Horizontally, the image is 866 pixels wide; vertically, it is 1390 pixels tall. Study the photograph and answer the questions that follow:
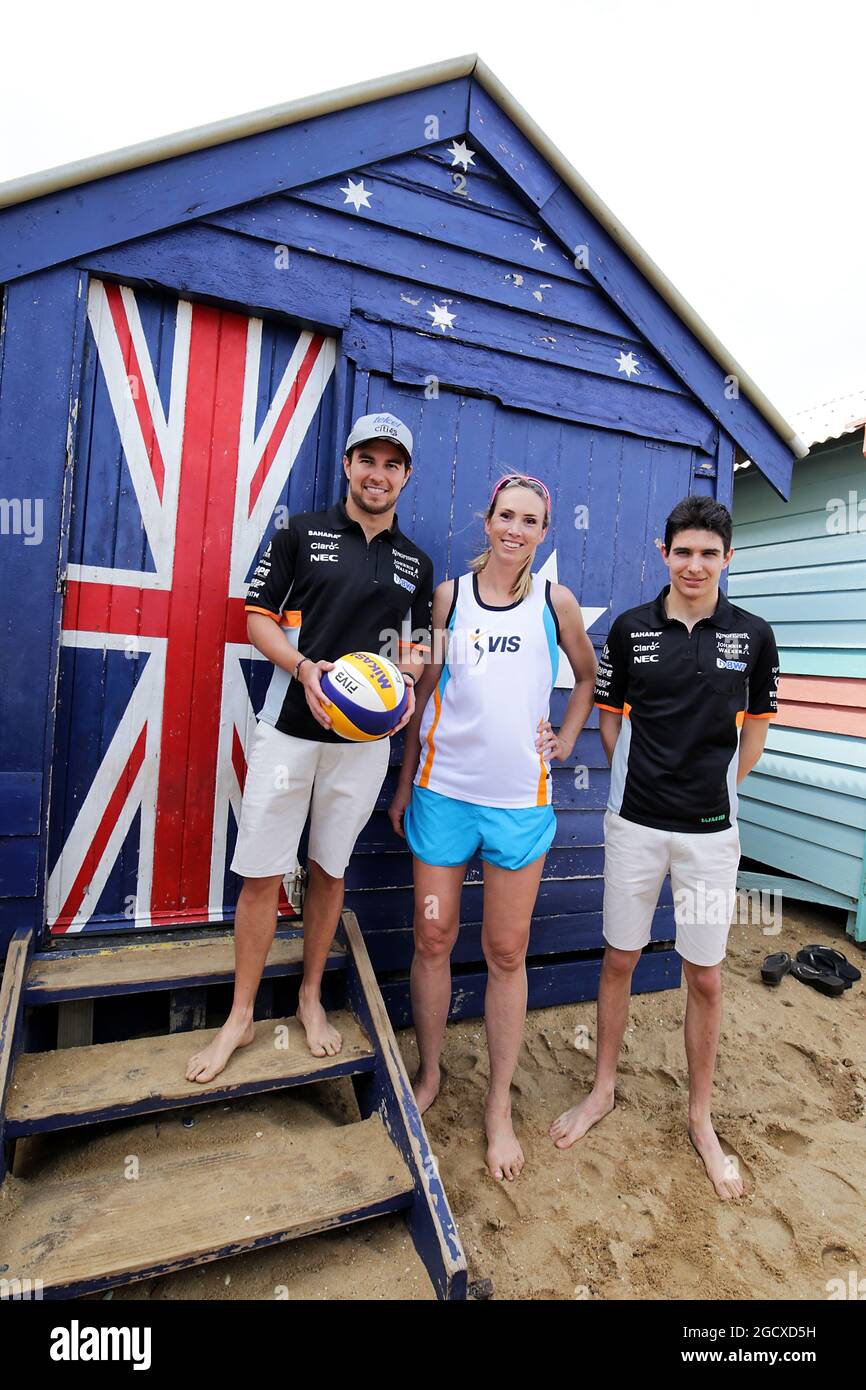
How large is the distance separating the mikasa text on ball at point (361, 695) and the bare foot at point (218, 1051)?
43.3 inches

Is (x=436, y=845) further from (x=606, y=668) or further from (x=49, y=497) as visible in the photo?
(x=49, y=497)

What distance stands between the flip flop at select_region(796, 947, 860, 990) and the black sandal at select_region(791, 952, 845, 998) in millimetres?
71

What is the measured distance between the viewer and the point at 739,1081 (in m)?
3.34

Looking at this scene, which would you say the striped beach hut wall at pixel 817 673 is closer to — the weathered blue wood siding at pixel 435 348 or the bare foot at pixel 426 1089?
the weathered blue wood siding at pixel 435 348

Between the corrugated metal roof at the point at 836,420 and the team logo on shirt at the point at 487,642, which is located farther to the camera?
the corrugated metal roof at the point at 836,420

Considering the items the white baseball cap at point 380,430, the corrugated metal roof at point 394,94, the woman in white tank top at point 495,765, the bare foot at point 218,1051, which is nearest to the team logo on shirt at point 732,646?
the woman in white tank top at point 495,765

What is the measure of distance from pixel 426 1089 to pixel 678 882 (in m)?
1.26

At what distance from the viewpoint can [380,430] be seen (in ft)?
7.86

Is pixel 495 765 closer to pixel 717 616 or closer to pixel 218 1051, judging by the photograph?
pixel 717 616

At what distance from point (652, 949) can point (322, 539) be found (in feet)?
9.87

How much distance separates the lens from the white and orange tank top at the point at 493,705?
2.54m

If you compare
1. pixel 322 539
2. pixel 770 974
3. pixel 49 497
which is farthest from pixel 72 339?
pixel 770 974
